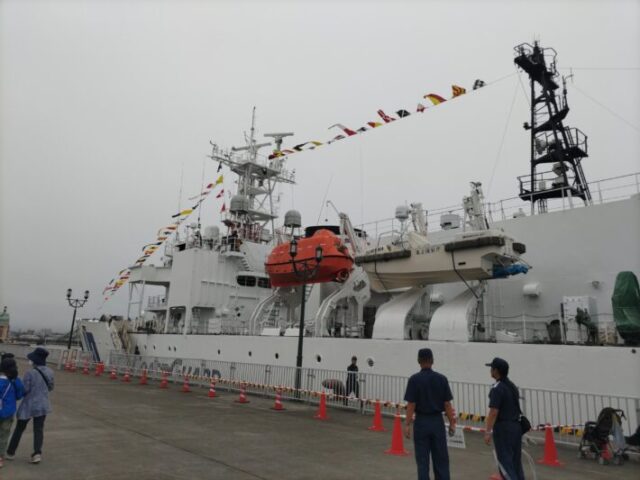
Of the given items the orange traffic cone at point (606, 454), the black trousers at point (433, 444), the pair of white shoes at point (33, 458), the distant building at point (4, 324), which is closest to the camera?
the black trousers at point (433, 444)

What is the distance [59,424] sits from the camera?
29.8ft

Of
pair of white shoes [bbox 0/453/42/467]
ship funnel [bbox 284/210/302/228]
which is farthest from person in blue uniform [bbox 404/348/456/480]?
ship funnel [bbox 284/210/302/228]

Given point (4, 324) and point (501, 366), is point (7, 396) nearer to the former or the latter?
point (501, 366)

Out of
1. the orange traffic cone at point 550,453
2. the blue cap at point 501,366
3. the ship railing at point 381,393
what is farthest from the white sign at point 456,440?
the ship railing at point 381,393

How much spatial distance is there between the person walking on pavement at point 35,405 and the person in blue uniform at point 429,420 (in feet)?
16.4

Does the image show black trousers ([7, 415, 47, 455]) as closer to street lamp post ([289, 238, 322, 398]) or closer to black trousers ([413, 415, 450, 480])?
black trousers ([413, 415, 450, 480])

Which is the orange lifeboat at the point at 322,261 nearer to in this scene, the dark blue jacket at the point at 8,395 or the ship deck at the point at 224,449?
the ship deck at the point at 224,449

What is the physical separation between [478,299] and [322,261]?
20.3 feet

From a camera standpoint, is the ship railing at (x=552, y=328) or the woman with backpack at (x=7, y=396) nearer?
the woman with backpack at (x=7, y=396)

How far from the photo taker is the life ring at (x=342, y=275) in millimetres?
17888

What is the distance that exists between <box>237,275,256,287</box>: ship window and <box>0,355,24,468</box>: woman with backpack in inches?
747

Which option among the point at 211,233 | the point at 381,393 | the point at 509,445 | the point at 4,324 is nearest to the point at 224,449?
the point at 509,445

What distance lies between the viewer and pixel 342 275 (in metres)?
18.0

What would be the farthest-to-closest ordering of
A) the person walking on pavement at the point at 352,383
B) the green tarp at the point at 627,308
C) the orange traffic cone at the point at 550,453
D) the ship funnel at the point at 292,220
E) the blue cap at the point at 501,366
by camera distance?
the ship funnel at the point at 292,220, the person walking on pavement at the point at 352,383, the green tarp at the point at 627,308, the orange traffic cone at the point at 550,453, the blue cap at the point at 501,366
